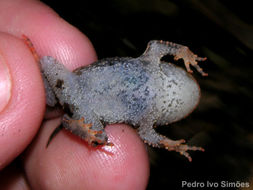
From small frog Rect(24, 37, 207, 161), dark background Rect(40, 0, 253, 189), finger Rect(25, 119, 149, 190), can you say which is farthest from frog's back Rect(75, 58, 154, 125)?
dark background Rect(40, 0, 253, 189)

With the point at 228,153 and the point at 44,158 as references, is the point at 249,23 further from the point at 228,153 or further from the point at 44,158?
the point at 44,158

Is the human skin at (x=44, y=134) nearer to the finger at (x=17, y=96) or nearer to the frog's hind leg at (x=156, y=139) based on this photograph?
the finger at (x=17, y=96)

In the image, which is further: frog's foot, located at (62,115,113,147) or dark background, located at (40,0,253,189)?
dark background, located at (40,0,253,189)

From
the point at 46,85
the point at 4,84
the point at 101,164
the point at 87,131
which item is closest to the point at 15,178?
the point at 101,164


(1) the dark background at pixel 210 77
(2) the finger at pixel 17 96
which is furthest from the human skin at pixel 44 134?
(1) the dark background at pixel 210 77

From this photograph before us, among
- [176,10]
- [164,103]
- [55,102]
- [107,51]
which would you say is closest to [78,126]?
[55,102]

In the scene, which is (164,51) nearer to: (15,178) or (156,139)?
(156,139)

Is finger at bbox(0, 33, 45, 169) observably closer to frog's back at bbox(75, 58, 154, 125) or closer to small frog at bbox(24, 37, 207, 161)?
small frog at bbox(24, 37, 207, 161)
